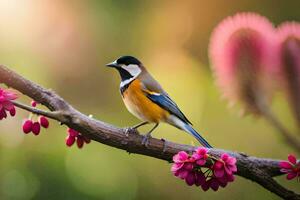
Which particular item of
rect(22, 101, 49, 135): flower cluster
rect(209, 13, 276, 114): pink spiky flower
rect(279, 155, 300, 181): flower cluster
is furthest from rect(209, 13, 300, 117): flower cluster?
rect(22, 101, 49, 135): flower cluster

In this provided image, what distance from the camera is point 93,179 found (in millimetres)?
2010

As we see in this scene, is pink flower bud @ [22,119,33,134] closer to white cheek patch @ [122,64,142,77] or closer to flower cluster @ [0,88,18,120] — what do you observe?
flower cluster @ [0,88,18,120]

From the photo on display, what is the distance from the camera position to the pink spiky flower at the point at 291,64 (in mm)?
679

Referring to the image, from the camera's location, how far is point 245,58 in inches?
34.0

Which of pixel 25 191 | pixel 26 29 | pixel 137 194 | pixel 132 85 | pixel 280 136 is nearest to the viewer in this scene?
pixel 280 136

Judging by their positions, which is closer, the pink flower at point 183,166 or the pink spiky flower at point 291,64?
the pink spiky flower at point 291,64

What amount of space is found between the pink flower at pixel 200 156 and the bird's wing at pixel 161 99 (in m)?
0.43

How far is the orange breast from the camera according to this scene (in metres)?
1.36

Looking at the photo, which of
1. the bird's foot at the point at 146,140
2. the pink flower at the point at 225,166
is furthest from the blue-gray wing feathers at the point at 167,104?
the pink flower at the point at 225,166

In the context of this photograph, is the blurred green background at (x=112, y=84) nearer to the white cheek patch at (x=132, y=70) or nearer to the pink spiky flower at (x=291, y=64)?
the white cheek patch at (x=132, y=70)

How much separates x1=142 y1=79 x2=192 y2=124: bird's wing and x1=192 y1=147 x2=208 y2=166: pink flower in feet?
1.41

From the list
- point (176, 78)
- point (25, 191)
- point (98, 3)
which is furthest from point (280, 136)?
point (98, 3)

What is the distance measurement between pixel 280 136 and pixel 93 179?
1.38 m

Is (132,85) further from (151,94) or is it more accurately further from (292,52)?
(292,52)
